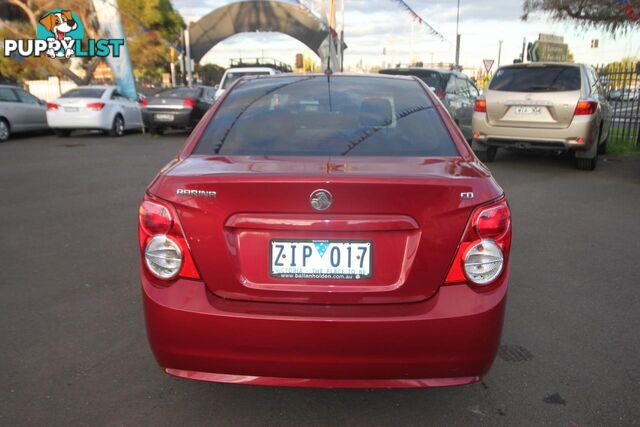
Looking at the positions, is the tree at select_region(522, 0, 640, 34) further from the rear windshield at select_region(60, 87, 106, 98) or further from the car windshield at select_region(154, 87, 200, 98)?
the rear windshield at select_region(60, 87, 106, 98)

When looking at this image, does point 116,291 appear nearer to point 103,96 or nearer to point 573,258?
point 573,258

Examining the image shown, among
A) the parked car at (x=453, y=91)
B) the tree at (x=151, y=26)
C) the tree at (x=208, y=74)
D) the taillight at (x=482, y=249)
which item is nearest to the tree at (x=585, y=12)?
the parked car at (x=453, y=91)

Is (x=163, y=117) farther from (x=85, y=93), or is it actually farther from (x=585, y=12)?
(x=585, y=12)

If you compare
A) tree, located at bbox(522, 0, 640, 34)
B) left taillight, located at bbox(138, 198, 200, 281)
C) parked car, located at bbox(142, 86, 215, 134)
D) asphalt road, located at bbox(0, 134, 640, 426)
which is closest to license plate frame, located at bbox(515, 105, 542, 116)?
asphalt road, located at bbox(0, 134, 640, 426)

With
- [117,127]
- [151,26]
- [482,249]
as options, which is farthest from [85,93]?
[151,26]

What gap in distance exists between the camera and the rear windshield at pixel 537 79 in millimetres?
9539

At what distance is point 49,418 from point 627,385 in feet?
9.46

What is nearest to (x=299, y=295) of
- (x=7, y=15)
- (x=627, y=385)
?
(x=627, y=385)

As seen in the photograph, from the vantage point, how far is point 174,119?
54.0 ft

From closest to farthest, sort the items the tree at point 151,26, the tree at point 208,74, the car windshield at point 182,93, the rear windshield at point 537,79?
the rear windshield at point 537,79
the car windshield at point 182,93
the tree at point 151,26
the tree at point 208,74

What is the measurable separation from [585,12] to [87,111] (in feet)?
44.5

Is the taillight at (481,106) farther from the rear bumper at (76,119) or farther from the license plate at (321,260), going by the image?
the rear bumper at (76,119)

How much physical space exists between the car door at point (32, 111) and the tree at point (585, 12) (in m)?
14.0

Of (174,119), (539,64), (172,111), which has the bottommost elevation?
(174,119)
